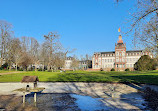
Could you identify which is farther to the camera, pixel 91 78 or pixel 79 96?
pixel 91 78

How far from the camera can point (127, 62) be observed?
2948 inches

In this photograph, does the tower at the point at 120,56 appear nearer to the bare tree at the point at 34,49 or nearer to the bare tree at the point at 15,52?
the bare tree at the point at 34,49

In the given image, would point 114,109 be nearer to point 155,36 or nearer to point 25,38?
point 155,36

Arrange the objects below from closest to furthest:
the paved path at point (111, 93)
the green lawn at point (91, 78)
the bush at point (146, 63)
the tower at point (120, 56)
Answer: the paved path at point (111, 93), the green lawn at point (91, 78), the bush at point (146, 63), the tower at point (120, 56)

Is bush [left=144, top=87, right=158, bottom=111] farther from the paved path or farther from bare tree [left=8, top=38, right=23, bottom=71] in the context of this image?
bare tree [left=8, top=38, right=23, bottom=71]

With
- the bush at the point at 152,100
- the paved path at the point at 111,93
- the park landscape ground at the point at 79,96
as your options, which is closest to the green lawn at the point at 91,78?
the park landscape ground at the point at 79,96

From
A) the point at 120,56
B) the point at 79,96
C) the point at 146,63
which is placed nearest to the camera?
the point at 79,96

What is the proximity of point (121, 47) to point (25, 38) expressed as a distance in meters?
49.2

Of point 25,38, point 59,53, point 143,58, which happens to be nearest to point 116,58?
point 143,58

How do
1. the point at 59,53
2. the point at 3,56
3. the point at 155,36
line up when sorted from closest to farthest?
the point at 155,36 → the point at 3,56 → the point at 59,53

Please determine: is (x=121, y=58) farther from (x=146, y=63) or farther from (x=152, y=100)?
(x=152, y=100)

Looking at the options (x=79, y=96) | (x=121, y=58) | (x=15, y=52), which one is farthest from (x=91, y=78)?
(x=121, y=58)

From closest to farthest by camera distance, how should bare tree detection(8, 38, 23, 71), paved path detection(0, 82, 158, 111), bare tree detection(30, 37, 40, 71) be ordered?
paved path detection(0, 82, 158, 111)
bare tree detection(8, 38, 23, 71)
bare tree detection(30, 37, 40, 71)

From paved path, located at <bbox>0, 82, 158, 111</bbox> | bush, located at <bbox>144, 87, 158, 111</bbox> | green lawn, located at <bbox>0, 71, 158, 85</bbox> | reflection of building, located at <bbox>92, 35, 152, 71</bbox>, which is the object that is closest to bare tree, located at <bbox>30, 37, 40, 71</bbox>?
green lawn, located at <bbox>0, 71, 158, 85</bbox>
